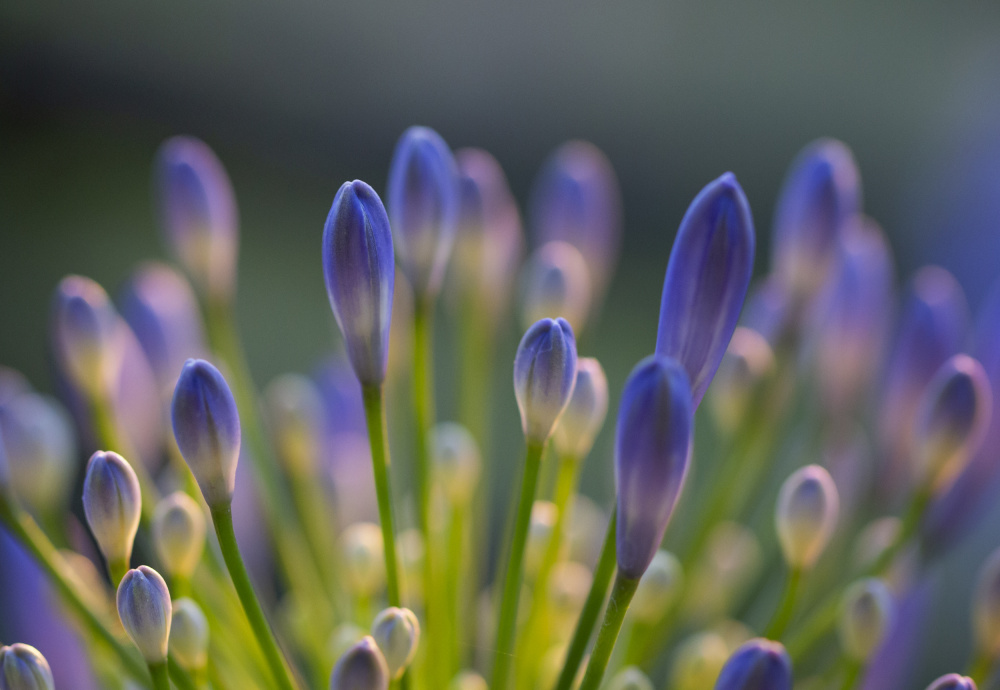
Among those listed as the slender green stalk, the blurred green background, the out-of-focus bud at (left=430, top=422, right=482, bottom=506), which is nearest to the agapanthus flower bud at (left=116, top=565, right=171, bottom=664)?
the slender green stalk

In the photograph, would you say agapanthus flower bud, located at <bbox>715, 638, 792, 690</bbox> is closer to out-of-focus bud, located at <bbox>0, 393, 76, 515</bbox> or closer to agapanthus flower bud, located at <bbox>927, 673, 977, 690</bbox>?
agapanthus flower bud, located at <bbox>927, 673, 977, 690</bbox>

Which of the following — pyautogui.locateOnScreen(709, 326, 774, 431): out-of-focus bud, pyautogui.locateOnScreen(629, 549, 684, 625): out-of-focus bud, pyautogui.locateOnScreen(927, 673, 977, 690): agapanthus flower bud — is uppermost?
pyautogui.locateOnScreen(709, 326, 774, 431): out-of-focus bud

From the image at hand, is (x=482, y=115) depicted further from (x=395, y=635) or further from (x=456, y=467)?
(x=395, y=635)

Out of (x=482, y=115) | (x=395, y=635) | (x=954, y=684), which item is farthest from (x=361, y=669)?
(x=482, y=115)

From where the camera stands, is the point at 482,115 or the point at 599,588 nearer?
the point at 599,588

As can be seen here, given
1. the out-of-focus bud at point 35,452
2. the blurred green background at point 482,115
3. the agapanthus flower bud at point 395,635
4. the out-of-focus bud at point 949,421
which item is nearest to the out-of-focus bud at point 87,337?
the out-of-focus bud at point 35,452

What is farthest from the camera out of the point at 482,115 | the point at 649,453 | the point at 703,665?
the point at 482,115
